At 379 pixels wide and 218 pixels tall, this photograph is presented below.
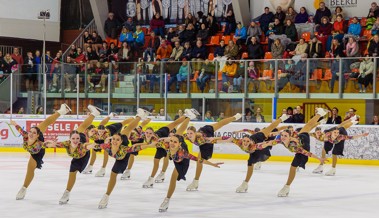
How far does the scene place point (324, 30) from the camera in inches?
1063

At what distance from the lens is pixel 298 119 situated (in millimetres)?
23609

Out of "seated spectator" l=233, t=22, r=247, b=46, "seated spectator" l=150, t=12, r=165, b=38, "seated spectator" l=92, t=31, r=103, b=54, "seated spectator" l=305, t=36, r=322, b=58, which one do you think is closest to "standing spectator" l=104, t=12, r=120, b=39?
"seated spectator" l=92, t=31, r=103, b=54

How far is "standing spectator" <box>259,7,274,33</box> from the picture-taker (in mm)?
28844

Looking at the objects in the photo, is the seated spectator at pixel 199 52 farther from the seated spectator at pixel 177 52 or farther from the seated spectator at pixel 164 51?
the seated spectator at pixel 164 51

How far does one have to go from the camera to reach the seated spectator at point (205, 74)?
983 inches

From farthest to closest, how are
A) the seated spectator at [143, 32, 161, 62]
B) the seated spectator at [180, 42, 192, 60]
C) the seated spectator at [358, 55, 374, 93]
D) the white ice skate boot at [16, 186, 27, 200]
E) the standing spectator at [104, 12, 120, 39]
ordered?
1. the standing spectator at [104, 12, 120, 39]
2. the seated spectator at [143, 32, 161, 62]
3. the seated spectator at [180, 42, 192, 60]
4. the seated spectator at [358, 55, 374, 93]
5. the white ice skate boot at [16, 186, 27, 200]

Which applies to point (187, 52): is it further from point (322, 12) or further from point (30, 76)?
point (30, 76)

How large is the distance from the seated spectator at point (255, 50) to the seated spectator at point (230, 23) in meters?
3.18

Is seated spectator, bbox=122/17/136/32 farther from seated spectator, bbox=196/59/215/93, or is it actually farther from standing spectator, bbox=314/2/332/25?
standing spectator, bbox=314/2/332/25

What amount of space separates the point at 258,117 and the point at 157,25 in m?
9.65

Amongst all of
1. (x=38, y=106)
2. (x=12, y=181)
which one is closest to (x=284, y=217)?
(x=12, y=181)

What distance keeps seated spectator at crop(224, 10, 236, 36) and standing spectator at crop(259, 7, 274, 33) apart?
1.33 meters

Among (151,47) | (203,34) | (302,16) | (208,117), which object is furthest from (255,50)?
(151,47)

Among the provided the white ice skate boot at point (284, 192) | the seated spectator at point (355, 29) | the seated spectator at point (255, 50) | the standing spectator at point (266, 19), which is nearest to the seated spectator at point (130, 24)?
the standing spectator at point (266, 19)
